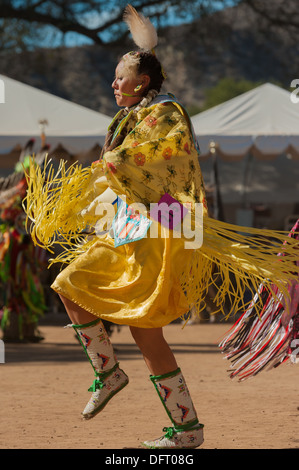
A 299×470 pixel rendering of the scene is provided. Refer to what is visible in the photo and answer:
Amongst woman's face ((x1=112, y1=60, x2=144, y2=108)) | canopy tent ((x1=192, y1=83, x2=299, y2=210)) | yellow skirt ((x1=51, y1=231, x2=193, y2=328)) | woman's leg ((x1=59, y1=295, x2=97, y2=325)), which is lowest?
canopy tent ((x1=192, y1=83, x2=299, y2=210))

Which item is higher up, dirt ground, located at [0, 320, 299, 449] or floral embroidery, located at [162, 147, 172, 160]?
floral embroidery, located at [162, 147, 172, 160]

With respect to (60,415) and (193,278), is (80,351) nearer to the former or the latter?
(60,415)

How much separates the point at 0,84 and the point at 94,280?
7820 millimetres

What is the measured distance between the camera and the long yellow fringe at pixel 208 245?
10.6ft

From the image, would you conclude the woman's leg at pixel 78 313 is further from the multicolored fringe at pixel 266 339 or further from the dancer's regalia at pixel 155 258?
the multicolored fringe at pixel 266 339

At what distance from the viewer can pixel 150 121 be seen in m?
3.27

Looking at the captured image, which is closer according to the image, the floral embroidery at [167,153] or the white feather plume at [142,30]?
the floral embroidery at [167,153]

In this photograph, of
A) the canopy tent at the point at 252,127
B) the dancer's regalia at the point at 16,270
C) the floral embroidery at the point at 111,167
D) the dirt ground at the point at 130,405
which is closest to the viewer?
the floral embroidery at the point at 111,167

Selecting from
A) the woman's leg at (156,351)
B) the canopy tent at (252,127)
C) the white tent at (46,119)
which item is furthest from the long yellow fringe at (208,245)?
the canopy tent at (252,127)

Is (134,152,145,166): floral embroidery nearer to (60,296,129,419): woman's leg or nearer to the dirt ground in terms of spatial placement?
(60,296,129,419): woman's leg

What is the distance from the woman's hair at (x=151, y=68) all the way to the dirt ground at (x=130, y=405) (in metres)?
1.49

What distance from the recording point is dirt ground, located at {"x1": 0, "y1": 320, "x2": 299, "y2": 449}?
3.63 m

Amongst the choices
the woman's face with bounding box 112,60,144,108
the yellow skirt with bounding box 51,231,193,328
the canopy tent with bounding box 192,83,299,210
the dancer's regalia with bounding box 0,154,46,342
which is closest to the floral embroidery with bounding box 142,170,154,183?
the yellow skirt with bounding box 51,231,193,328

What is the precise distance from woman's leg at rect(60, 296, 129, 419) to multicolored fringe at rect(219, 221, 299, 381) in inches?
34.0
